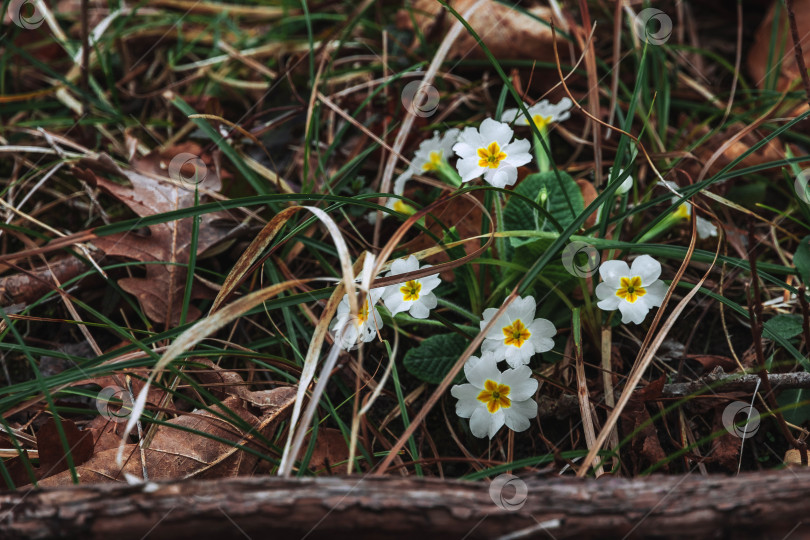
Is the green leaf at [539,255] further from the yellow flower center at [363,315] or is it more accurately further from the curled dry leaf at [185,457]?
the curled dry leaf at [185,457]

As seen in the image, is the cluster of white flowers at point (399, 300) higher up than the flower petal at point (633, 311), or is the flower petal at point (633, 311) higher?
the cluster of white flowers at point (399, 300)

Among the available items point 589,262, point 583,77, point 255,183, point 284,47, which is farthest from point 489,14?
point 589,262

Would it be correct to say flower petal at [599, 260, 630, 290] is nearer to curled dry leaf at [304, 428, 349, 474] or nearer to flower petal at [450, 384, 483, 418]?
flower petal at [450, 384, 483, 418]

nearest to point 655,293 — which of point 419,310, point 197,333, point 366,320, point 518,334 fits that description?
point 518,334

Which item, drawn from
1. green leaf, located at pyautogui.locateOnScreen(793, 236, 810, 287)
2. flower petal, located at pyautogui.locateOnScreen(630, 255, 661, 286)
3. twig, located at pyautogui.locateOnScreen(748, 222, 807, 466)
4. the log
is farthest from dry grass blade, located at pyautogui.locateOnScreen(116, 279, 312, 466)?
green leaf, located at pyautogui.locateOnScreen(793, 236, 810, 287)

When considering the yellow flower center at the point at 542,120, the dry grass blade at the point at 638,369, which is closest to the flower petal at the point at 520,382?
the dry grass blade at the point at 638,369

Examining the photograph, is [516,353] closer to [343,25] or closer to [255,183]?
[255,183]
